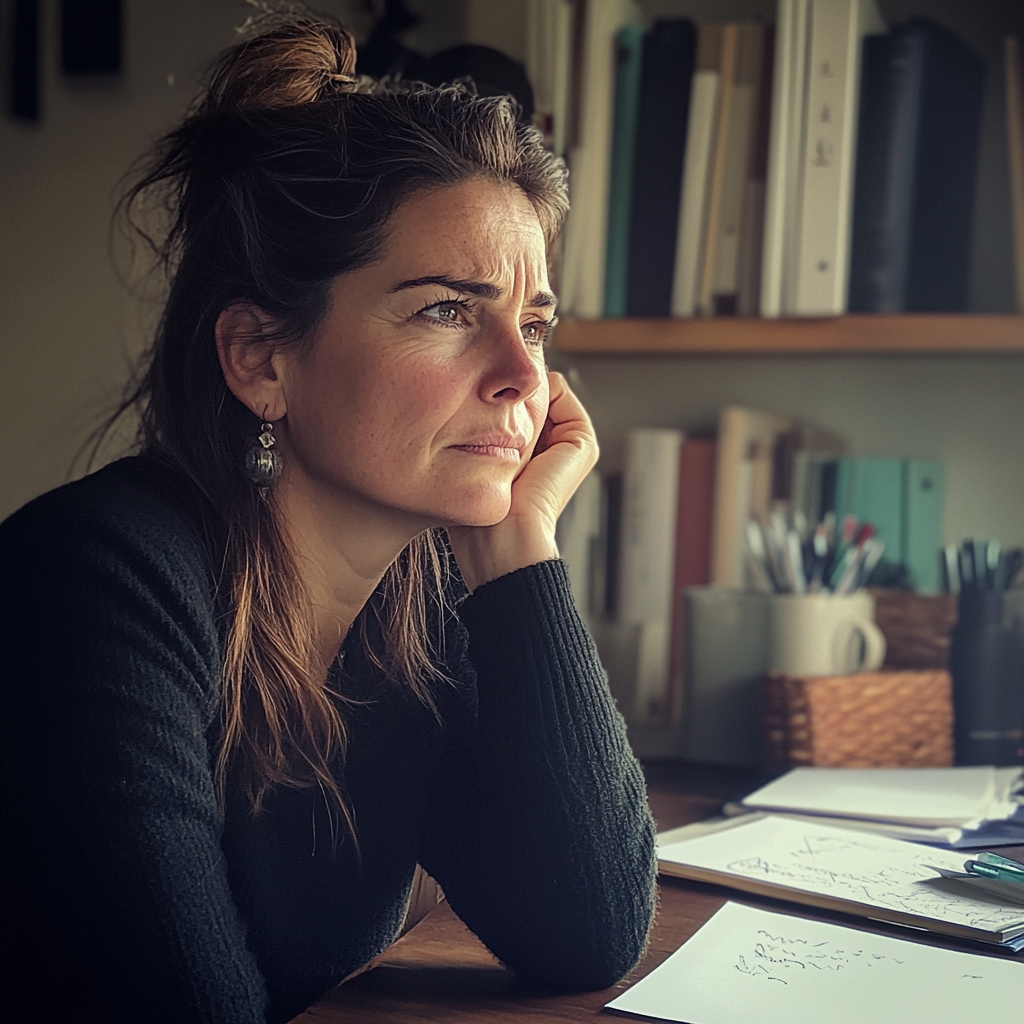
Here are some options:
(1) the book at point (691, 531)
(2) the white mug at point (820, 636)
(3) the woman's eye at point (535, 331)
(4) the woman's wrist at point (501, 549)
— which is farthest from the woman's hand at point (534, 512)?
(1) the book at point (691, 531)

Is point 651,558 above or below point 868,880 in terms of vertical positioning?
above

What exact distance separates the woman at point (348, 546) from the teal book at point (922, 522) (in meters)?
0.72

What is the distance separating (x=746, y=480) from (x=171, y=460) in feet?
2.94

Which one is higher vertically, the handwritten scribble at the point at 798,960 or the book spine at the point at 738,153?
the book spine at the point at 738,153

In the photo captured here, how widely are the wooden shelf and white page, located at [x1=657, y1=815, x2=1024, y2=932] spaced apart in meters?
0.64

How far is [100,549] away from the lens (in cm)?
76

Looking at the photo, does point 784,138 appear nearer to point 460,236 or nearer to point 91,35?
point 460,236

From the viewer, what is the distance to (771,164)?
1459 mm

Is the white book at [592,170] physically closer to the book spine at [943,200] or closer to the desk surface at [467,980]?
the book spine at [943,200]

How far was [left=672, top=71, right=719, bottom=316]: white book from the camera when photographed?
1.51m

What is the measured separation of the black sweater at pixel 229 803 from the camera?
677 mm

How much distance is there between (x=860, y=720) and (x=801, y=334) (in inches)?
18.5

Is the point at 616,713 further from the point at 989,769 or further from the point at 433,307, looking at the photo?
the point at 989,769

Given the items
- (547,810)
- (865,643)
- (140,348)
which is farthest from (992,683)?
(140,348)
